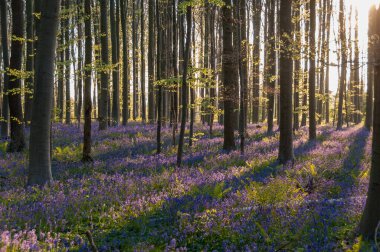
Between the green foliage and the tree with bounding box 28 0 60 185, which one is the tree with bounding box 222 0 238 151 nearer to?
the green foliage

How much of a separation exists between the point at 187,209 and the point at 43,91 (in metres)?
4.59

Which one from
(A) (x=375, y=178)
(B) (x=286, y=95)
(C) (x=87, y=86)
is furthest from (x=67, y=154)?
(A) (x=375, y=178)

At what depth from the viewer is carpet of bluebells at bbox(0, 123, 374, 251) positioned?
5.64m

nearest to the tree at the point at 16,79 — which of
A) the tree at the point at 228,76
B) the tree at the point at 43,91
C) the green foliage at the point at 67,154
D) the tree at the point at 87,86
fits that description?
the green foliage at the point at 67,154

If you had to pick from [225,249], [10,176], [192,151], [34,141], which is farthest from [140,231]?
[192,151]

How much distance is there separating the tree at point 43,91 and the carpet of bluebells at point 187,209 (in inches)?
28.5

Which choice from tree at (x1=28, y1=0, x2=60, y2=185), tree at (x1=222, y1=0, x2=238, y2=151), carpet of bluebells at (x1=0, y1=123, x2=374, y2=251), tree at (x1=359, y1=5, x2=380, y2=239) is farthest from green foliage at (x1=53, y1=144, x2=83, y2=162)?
tree at (x1=359, y1=5, x2=380, y2=239)

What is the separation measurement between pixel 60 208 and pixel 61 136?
1434 cm

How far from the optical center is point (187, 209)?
7.24 meters

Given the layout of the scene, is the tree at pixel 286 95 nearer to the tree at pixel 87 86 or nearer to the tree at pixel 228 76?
the tree at pixel 228 76

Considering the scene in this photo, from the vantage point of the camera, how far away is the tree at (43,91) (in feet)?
29.8

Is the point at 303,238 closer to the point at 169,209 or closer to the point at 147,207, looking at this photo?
the point at 169,209

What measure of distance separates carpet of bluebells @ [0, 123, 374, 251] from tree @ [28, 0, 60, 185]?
28.5 inches

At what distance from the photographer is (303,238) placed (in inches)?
224
